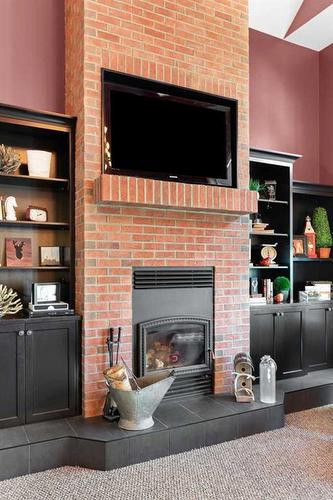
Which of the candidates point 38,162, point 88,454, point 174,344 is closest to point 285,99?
point 38,162

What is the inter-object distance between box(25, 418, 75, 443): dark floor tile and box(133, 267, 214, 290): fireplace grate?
1062 mm

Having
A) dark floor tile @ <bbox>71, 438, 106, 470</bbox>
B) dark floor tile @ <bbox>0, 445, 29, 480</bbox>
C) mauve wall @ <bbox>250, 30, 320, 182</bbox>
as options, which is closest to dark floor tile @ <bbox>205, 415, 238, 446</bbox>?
dark floor tile @ <bbox>71, 438, 106, 470</bbox>

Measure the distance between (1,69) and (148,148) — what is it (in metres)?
1.28

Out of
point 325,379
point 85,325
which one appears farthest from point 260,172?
point 85,325

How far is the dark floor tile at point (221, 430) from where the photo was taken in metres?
2.84

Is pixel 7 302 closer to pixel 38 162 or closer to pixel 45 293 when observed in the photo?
pixel 45 293

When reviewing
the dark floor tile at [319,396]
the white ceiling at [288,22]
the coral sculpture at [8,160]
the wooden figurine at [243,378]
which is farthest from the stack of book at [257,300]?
the white ceiling at [288,22]

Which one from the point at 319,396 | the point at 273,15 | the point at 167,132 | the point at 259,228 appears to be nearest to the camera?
the point at 167,132

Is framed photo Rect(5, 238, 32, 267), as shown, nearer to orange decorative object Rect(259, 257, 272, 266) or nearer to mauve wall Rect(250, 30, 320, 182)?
orange decorative object Rect(259, 257, 272, 266)

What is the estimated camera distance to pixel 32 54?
327 centimetres

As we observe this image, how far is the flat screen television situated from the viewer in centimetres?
304

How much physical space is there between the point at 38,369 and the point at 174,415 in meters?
1.00

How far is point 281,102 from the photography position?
180 inches

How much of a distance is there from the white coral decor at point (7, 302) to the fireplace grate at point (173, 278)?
86 cm
